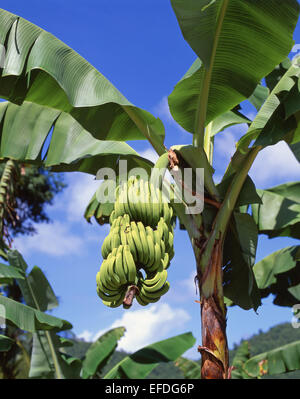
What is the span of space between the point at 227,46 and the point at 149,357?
9.59 feet

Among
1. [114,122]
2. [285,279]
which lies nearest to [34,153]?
[114,122]

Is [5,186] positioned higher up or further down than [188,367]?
higher up

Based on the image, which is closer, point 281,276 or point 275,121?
point 275,121

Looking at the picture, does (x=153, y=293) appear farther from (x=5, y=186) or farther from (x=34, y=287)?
(x=5, y=186)

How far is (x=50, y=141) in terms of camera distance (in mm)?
3160

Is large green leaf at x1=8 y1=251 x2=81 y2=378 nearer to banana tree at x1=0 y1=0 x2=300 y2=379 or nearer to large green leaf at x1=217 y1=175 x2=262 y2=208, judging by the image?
banana tree at x1=0 y1=0 x2=300 y2=379

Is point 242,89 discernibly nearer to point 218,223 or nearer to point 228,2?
point 228,2

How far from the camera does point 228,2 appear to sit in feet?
7.48

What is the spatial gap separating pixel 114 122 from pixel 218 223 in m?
0.91

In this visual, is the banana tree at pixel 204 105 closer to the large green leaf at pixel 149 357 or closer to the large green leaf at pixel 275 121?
the large green leaf at pixel 275 121

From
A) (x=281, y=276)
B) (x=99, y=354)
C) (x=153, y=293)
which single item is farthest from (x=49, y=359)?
(x=153, y=293)

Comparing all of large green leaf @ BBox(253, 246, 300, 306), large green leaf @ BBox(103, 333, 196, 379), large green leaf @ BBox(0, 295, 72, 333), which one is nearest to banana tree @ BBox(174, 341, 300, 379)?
large green leaf @ BBox(253, 246, 300, 306)

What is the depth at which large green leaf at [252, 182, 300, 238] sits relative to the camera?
3609mm

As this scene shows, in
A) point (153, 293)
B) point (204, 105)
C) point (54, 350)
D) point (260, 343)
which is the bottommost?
point (153, 293)
